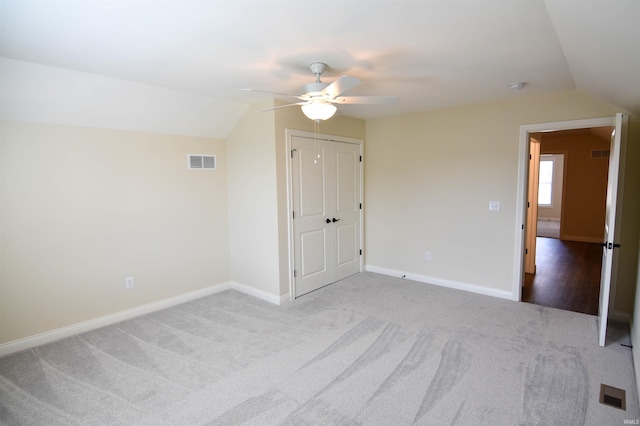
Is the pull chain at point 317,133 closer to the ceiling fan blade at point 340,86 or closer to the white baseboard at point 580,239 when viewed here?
the ceiling fan blade at point 340,86

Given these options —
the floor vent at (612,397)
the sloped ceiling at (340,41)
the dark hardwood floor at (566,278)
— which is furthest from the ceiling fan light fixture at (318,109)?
the dark hardwood floor at (566,278)

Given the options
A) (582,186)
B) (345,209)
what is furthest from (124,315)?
(582,186)

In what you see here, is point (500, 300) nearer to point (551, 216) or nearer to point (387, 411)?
point (387, 411)

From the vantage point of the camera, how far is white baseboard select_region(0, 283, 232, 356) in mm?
2975

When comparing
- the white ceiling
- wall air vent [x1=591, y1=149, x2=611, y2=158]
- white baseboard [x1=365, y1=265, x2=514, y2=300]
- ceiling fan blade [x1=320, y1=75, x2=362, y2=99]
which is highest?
the white ceiling

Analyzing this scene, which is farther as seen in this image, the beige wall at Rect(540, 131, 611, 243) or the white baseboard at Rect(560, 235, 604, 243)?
the white baseboard at Rect(560, 235, 604, 243)

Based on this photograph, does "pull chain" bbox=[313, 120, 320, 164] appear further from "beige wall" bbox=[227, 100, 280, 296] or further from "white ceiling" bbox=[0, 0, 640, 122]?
"white ceiling" bbox=[0, 0, 640, 122]

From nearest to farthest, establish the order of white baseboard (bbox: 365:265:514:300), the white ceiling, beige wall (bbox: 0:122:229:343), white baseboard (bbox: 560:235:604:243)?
the white ceiling < beige wall (bbox: 0:122:229:343) < white baseboard (bbox: 365:265:514:300) < white baseboard (bbox: 560:235:604:243)

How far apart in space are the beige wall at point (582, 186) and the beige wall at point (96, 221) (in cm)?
780

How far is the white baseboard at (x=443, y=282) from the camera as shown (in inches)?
162

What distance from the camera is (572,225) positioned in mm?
7688

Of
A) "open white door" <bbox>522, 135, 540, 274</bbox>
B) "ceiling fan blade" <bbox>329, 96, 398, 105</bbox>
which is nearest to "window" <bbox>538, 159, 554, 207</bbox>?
"open white door" <bbox>522, 135, 540, 274</bbox>

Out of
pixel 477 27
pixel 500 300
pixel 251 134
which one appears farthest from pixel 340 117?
pixel 500 300

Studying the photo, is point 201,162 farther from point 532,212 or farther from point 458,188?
point 532,212
